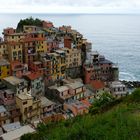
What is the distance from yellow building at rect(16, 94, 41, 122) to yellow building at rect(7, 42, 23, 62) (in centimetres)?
874

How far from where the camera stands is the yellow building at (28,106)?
101ft

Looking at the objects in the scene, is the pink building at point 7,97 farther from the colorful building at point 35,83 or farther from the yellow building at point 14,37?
the yellow building at point 14,37

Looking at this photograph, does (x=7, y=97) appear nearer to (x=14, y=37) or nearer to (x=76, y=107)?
(x=76, y=107)

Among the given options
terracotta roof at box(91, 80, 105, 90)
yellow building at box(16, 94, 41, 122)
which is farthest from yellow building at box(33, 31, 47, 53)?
yellow building at box(16, 94, 41, 122)

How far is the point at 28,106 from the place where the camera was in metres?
31.2

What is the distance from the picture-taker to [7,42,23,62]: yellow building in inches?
1517

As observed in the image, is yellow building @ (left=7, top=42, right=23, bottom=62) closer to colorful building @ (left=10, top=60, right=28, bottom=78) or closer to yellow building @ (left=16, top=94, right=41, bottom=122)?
colorful building @ (left=10, top=60, right=28, bottom=78)

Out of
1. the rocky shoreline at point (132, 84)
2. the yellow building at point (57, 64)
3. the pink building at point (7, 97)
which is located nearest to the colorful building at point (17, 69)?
the yellow building at point (57, 64)

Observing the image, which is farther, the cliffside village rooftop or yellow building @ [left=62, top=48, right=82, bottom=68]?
yellow building @ [left=62, top=48, right=82, bottom=68]

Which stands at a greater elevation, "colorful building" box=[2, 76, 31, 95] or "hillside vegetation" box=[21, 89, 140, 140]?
"hillside vegetation" box=[21, 89, 140, 140]

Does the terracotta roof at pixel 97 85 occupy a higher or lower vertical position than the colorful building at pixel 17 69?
lower

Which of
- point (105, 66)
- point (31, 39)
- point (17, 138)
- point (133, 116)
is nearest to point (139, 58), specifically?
point (105, 66)

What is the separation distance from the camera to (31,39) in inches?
1599

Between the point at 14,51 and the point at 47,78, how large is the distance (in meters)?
5.42
